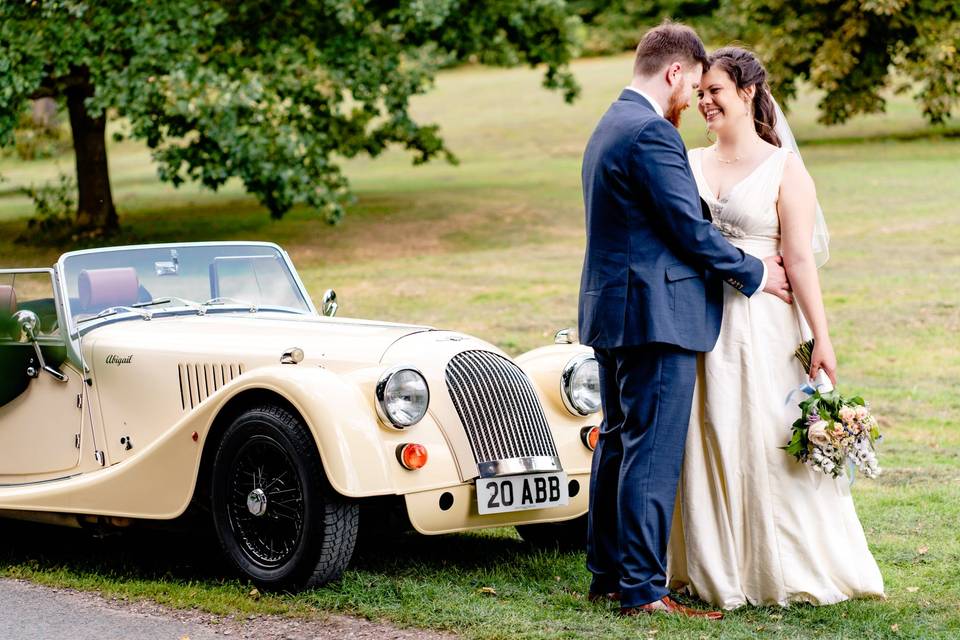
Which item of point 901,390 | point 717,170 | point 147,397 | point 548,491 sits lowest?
point 901,390

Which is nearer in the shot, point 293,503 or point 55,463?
point 293,503

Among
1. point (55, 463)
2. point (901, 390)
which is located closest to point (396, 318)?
point (901, 390)

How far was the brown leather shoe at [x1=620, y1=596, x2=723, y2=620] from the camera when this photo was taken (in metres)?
5.07

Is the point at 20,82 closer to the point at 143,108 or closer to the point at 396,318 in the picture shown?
the point at 143,108

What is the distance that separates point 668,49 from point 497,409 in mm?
1767

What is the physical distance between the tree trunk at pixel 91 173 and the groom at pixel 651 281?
1703cm

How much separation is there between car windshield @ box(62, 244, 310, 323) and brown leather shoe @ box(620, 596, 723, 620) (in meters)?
2.93

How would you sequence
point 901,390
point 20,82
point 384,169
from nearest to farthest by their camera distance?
point 901,390 < point 20,82 < point 384,169

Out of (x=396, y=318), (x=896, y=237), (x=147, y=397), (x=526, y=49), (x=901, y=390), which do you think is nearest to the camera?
(x=147, y=397)

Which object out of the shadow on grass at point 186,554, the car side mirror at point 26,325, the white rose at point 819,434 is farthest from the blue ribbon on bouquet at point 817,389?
the car side mirror at point 26,325

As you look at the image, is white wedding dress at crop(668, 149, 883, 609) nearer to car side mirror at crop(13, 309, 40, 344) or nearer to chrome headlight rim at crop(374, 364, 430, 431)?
chrome headlight rim at crop(374, 364, 430, 431)

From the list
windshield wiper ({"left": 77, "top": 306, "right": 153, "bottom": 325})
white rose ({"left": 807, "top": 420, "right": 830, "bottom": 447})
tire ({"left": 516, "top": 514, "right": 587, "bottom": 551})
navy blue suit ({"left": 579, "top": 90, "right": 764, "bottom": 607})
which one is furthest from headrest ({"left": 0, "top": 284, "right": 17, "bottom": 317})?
white rose ({"left": 807, "top": 420, "right": 830, "bottom": 447})

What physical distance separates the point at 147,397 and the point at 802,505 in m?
3.18

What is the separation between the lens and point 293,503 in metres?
5.52
